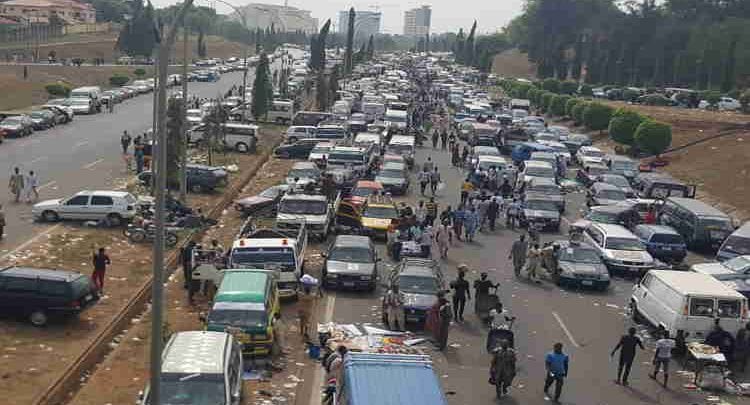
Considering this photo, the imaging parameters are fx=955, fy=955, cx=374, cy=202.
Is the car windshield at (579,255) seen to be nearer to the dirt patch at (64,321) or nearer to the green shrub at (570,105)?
the dirt patch at (64,321)

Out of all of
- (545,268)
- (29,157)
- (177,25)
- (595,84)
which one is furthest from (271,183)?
(595,84)

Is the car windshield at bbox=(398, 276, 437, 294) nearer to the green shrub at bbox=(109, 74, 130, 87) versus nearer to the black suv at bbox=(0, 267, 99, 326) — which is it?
the black suv at bbox=(0, 267, 99, 326)

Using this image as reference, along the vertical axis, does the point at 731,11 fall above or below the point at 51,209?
above

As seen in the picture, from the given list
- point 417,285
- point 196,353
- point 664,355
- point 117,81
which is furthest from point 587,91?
point 196,353

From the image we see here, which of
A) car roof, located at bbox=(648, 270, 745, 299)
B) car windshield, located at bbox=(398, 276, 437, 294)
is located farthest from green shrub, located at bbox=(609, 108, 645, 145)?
car windshield, located at bbox=(398, 276, 437, 294)

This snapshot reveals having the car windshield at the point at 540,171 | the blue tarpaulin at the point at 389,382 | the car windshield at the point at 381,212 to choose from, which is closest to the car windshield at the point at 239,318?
the blue tarpaulin at the point at 389,382

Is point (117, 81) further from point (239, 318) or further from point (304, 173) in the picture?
point (239, 318)

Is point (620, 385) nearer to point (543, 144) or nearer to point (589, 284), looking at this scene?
point (589, 284)
